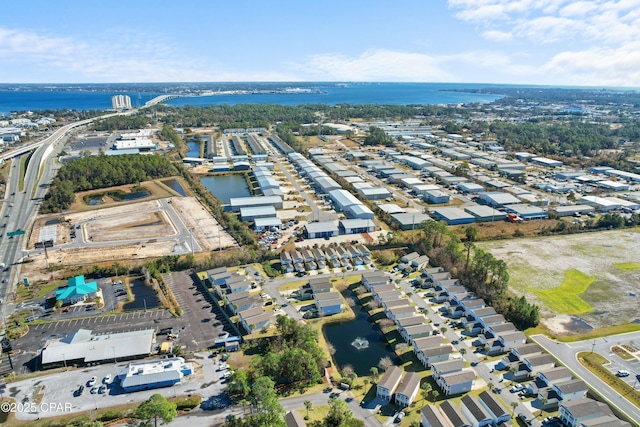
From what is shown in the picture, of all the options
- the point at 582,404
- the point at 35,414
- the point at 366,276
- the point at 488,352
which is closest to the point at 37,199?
the point at 35,414

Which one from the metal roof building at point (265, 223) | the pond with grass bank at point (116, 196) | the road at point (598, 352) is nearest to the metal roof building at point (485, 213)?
the road at point (598, 352)

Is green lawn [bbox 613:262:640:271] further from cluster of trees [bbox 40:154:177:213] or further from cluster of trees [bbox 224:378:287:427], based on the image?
cluster of trees [bbox 40:154:177:213]

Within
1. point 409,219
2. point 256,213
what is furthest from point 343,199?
point 256,213

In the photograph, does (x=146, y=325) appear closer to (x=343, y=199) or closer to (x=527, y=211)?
(x=343, y=199)

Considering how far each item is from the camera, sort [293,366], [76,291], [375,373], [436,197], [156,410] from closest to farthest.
→ [156,410] < [293,366] < [375,373] < [76,291] < [436,197]

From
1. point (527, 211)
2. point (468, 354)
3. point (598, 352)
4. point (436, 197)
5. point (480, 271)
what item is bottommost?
point (468, 354)

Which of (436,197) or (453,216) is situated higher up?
(436,197)

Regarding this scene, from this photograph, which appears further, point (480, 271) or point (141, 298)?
point (480, 271)
